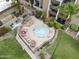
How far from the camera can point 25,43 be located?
17.7m

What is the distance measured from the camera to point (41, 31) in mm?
18203

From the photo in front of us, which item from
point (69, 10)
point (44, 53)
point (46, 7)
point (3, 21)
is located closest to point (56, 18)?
point (46, 7)

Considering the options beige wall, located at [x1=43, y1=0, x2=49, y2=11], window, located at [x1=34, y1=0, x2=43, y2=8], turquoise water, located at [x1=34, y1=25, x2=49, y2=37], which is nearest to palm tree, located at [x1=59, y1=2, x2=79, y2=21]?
beige wall, located at [x1=43, y1=0, x2=49, y2=11]

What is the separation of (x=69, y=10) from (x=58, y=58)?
5.17m

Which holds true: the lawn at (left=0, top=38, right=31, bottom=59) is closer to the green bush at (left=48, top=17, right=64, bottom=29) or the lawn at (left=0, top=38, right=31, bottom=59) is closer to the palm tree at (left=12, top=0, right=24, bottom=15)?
the palm tree at (left=12, top=0, right=24, bottom=15)

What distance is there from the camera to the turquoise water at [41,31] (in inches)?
705

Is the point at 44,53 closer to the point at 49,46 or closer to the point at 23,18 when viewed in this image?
the point at 49,46

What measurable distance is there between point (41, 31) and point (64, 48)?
10.5 feet

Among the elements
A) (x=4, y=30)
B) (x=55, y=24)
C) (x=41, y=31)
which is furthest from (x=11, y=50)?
(x=55, y=24)

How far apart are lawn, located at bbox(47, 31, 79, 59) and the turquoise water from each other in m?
1.58

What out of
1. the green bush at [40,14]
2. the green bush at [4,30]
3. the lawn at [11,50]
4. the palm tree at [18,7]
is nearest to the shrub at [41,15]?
the green bush at [40,14]

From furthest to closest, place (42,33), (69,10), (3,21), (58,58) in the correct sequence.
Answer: (3,21)
(42,33)
(58,58)
(69,10)

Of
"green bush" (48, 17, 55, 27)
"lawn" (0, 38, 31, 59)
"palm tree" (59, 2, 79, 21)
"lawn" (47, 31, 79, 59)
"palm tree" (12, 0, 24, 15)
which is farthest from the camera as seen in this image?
"palm tree" (12, 0, 24, 15)

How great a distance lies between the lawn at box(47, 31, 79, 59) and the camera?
17.1m
